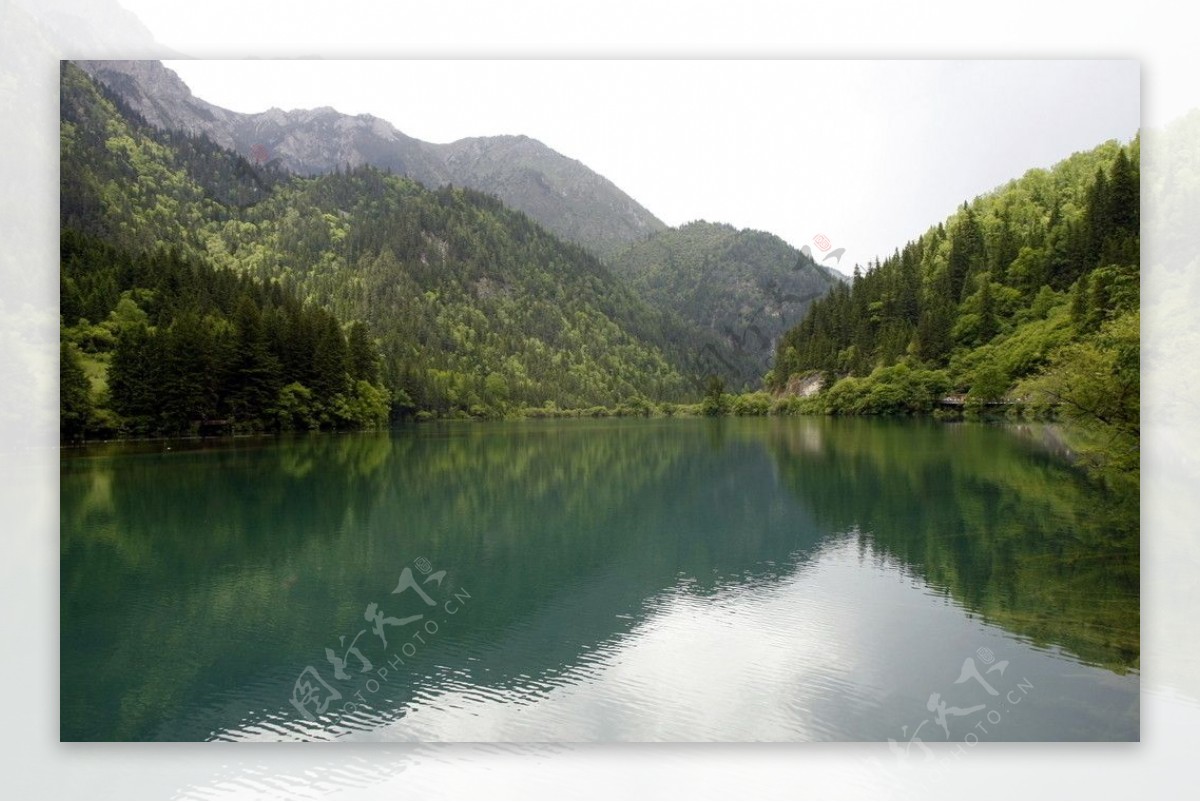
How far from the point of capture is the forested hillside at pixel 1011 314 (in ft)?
45.4

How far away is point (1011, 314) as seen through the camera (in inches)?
1679

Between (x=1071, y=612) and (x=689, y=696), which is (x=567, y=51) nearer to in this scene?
(x=689, y=696)

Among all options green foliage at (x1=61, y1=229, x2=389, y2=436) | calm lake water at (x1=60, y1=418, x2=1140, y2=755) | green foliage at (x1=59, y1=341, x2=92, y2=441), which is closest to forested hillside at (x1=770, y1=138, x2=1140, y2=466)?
calm lake water at (x1=60, y1=418, x2=1140, y2=755)

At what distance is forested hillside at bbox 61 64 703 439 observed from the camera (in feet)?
73.5

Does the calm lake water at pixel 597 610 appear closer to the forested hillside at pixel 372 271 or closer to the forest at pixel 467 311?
the forest at pixel 467 311

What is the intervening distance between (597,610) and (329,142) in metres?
61.5

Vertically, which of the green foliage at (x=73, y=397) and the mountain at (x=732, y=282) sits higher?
the mountain at (x=732, y=282)

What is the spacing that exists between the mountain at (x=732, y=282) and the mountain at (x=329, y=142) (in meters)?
15.9

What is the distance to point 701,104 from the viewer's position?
36.6 feet

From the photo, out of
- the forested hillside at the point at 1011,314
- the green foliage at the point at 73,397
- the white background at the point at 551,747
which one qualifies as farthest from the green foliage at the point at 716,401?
the white background at the point at 551,747

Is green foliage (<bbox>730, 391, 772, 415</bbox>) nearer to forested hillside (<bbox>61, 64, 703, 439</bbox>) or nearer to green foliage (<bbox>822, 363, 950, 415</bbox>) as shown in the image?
forested hillside (<bbox>61, 64, 703, 439</bbox>)

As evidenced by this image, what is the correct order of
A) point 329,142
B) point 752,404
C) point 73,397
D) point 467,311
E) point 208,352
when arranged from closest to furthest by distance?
point 73,397, point 208,352, point 329,142, point 752,404, point 467,311

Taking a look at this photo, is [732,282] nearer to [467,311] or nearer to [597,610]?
[467,311]

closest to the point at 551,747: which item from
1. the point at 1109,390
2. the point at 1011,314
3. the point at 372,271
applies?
the point at 1109,390
